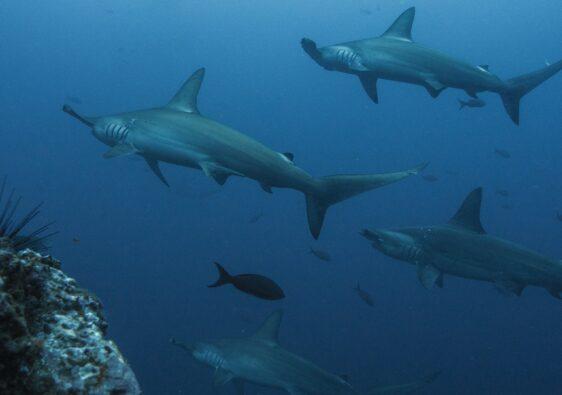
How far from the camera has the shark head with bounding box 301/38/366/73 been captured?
764 centimetres

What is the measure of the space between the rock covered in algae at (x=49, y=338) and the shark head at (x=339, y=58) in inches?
233

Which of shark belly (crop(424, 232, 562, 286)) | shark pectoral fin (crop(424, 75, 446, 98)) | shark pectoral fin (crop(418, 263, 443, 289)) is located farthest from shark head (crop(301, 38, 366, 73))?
shark pectoral fin (crop(418, 263, 443, 289))

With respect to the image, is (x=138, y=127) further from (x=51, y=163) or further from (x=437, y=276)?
(x=51, y=163)

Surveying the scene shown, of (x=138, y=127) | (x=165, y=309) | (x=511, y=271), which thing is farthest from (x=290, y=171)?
(x=165, y=309)

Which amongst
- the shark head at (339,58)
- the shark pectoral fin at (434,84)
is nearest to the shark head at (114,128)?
the shark head at (339,58)

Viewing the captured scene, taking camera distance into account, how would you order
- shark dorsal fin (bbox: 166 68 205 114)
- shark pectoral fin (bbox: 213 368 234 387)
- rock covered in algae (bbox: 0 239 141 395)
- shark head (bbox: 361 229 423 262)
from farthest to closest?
shark pectoral fin (bbox: 213 368 234 387)
shark head (bbox: 361 229 423 262)
shark dorsal fin (bbox: 166 68 205 114)
rock covered in algae (bbox: 0 239 141 395)

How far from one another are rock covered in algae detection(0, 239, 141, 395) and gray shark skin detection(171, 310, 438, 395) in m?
6.61

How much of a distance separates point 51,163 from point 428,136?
3012 inches

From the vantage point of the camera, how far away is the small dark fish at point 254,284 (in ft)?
17.4

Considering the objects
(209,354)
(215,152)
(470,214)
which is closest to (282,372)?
(209,354)

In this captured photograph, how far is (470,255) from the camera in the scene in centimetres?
793

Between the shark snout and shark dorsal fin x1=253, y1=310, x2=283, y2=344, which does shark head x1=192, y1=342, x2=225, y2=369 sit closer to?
shark dorsal fin x1=253, y1=310, x2=283, y2=344

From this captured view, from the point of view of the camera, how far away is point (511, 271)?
7871 mm

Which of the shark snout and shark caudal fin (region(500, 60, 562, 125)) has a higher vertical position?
shark caudal fin (region(500, 60, 562, 125))
